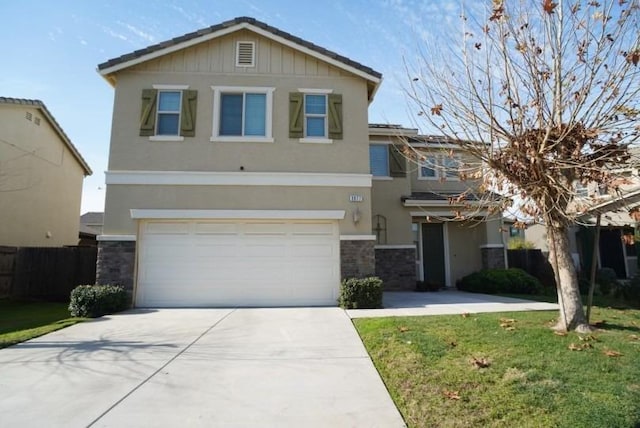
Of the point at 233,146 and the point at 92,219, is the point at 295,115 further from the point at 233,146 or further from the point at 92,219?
the point at 92,219

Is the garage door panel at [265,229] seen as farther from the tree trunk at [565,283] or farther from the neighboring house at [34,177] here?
the neighboring house at [34,177]

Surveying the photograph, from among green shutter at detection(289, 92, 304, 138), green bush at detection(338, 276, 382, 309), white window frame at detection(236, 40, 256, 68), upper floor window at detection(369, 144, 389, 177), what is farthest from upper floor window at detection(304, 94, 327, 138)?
green bush at detection(338, 276, 382, 309)

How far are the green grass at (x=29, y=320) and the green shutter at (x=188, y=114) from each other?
5586 millimetres

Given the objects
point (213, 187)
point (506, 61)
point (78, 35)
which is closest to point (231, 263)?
point (213, 187)

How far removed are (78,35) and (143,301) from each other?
7078mm

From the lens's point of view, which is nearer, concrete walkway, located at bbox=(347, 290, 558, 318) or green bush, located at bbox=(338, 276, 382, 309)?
concrete walkway, located at bbox=(347, 290, 558, 318)

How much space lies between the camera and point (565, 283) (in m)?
Answer: 7.07

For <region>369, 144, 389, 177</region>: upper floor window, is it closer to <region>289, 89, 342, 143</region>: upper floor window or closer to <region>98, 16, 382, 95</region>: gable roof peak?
<region>98, 16, 382, 95</region>: gable roof peak

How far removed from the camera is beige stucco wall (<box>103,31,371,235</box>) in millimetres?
11070

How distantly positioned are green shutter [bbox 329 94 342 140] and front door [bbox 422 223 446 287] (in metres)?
6.18

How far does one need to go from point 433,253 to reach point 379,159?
438cm

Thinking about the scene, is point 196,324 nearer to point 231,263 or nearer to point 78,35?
point 231,263

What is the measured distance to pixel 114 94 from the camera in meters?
11.6

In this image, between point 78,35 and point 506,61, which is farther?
point 78,35
